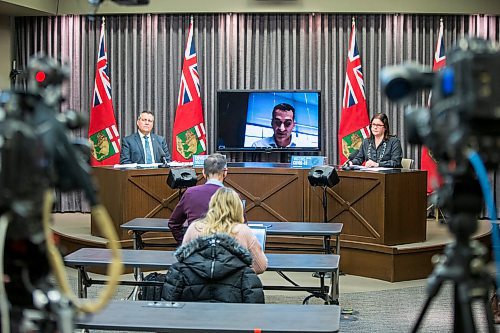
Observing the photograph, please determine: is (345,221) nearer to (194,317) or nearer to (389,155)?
(389,155)

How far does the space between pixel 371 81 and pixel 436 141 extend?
8.87 metres

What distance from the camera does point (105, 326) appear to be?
127 inches

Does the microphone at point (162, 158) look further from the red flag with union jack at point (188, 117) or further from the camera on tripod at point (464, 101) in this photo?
the camera on tripod at point (464, 101)

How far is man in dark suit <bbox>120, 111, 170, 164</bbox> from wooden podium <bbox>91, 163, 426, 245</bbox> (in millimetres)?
403

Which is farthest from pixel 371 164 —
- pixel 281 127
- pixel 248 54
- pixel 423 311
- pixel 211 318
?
pixel 423 311

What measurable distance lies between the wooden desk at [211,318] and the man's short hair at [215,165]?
1970 millimetres

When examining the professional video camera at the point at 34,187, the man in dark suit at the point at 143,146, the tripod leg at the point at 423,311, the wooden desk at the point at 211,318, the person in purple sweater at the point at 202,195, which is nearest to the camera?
the professional video camera at the point at 34,187

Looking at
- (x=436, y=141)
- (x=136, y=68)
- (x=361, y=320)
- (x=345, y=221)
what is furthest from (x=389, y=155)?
(x=436, y=141)

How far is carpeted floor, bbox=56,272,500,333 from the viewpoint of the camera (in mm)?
5586

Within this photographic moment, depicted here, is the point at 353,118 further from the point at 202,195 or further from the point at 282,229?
the point at 202,195

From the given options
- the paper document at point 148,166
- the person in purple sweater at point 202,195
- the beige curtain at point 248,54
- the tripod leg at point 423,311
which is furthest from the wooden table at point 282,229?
the beige curtain at point 248,54

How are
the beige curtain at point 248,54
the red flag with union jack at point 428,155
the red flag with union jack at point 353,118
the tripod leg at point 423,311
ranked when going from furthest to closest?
the beige curtain at point 248,54 < the red flag with union jack at point 353,118 < the red flag with union jack at point 428,155 < the tripod leg at point 423,311

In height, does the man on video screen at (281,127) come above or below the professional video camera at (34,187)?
above

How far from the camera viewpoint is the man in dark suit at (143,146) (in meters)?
7.92
